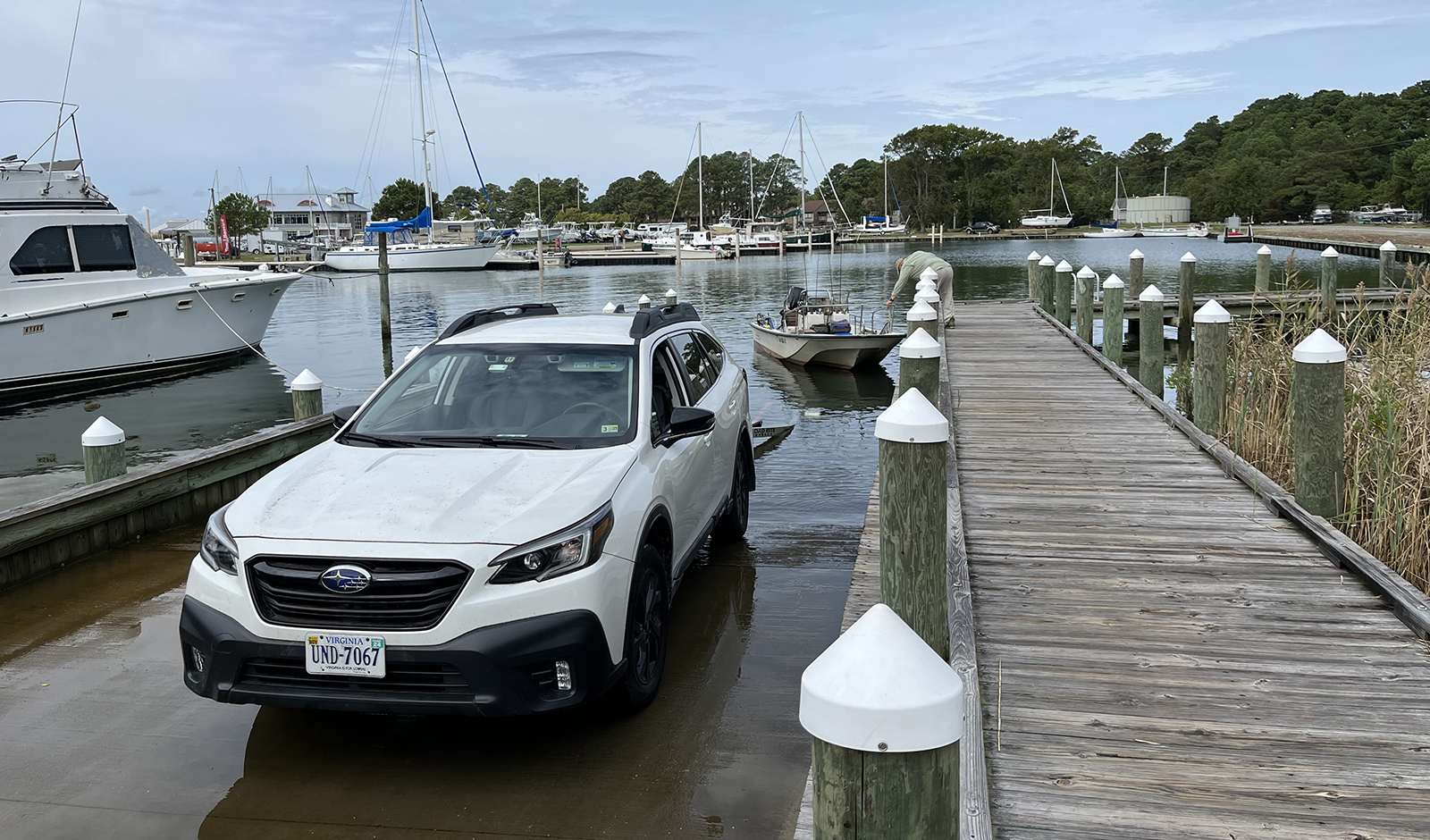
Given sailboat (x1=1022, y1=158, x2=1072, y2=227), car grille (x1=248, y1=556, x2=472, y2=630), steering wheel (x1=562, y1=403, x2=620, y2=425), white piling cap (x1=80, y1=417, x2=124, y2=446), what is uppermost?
sailboat (x1=1022, y1=158, x2=1072, y2=227)

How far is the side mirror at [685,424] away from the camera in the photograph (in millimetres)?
5605

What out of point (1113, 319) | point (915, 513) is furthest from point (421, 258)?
point (915, 513)

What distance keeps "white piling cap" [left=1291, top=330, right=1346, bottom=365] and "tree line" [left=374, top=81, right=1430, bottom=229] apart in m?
87.9

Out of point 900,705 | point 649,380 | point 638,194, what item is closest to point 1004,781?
point 900,705

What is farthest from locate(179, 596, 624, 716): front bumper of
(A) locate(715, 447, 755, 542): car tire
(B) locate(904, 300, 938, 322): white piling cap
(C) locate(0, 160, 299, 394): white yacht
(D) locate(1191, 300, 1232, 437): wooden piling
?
(C) locate(0, 160, 299, 394): white yacht

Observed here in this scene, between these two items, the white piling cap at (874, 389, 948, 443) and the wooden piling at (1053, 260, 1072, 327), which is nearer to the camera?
the white piling cap at (874, 389, 948, 443)

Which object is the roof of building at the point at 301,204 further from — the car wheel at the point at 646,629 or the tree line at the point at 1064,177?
the car wheel at the point at 646,629

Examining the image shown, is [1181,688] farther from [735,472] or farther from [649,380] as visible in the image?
[735,472]

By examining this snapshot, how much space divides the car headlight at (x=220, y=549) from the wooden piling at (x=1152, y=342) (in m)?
10.4

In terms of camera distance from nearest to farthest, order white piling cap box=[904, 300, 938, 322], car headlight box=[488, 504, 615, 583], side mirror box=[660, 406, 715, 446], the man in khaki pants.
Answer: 1. car headlight box=[488, 504, 615, 583]
2. side mirror box=[660, 406, 715, 446]
3. white piling cap box=[904, 300, 938, 322]
4. the man in khaki pants

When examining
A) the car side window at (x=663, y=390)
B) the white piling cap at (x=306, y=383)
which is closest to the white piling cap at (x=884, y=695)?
the car side window at (x=663, y=390)

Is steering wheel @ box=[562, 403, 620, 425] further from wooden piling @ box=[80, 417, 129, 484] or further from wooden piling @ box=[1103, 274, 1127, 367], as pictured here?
wooden piling @ box=[1103, 274, 1127, 367]

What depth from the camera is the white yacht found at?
19.5 metres

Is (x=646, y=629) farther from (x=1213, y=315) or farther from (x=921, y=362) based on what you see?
(x=1213, y=315)
